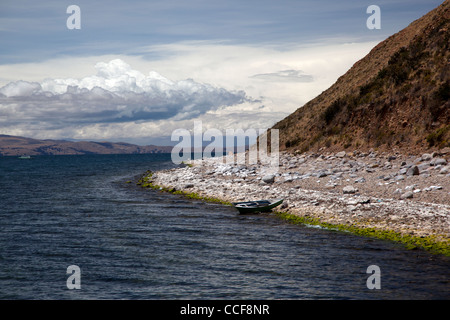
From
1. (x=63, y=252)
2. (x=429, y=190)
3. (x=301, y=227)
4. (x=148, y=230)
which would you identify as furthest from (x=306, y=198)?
(x=63, y=252)

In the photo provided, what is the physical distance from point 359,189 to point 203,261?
50.5 feet

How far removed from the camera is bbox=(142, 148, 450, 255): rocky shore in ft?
72.4

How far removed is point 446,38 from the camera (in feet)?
162

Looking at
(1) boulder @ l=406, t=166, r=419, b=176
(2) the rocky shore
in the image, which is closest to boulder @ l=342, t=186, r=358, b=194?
(2) the rocky shore

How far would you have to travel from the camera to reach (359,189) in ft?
97.5

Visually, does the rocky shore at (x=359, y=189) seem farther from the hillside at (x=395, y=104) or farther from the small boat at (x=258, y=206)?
the hillside at (x=395, y=104)

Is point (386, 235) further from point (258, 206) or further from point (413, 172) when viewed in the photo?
point (413, 172)

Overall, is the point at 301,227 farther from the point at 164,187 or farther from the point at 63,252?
the point at 164,187

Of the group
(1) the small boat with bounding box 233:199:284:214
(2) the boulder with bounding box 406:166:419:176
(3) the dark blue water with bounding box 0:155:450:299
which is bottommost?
(3) the dark blue water with bounding box 0:155:450:299

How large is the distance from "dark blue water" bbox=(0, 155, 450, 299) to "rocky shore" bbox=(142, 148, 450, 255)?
196 cm

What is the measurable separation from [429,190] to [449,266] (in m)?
10.1

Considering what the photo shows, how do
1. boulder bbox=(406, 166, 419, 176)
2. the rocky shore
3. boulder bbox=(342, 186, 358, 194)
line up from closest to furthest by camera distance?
the rocky shore, boulder bbox=(342, 186, 358, 194), boulder bbox=(406, 166, 419, 176)

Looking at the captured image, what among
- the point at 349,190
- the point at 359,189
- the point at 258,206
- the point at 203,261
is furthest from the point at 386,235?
the point at 258,206

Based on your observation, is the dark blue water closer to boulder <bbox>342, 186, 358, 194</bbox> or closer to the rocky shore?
the rocky shore
